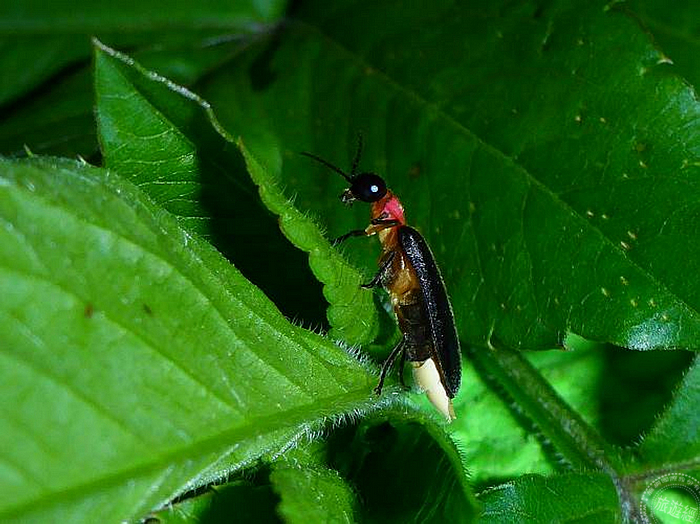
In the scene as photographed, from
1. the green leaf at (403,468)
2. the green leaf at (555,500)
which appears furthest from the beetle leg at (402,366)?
the green leaf at (555,500)

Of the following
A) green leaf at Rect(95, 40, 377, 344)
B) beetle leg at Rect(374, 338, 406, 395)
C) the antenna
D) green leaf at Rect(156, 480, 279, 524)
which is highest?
green leaf at Rect(95, 40, 377, 344)

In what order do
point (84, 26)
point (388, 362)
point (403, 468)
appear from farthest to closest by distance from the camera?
1. point (84, 26)
2. point (388, 362)
3. point (403, 468)

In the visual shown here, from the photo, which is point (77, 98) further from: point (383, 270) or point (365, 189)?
point (383, 270)

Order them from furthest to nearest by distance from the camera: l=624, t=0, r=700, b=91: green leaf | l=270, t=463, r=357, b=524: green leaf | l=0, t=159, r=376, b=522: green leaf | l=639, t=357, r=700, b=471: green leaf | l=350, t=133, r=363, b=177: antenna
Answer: l=624, t=0, r=700, b=91: green leaf, l=350, t=133, r=363, b=177: antenna, l=639, t=357, r=700, b=471: green leaf, l=270, t=463, r=357, b=524: green leaf, l=0, t=159, r=376, b=522: green leaf

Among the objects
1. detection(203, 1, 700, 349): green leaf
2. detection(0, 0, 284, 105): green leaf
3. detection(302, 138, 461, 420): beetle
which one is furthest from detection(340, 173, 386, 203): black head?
detection(0, 0, 284, 105): green leaf

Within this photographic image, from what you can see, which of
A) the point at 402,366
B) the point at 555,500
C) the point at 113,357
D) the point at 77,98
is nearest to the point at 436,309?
the point at 402,366

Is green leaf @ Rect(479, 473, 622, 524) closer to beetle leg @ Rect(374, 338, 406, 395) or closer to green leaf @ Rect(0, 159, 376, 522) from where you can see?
beetle leg @ Rect(374, 338, 406, 395)
